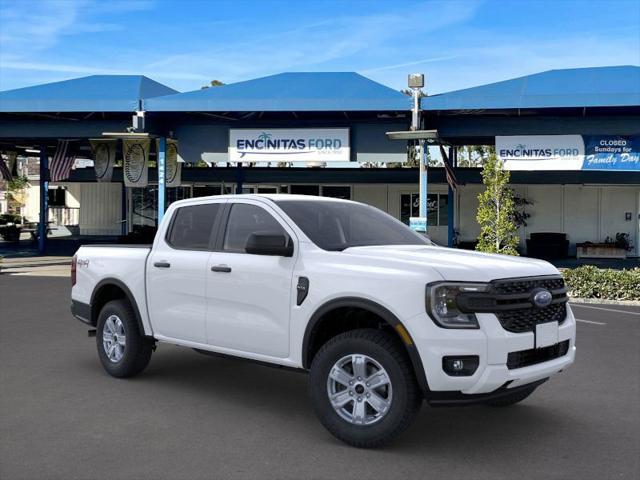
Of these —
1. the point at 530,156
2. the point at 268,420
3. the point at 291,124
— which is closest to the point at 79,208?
the point at 291,124

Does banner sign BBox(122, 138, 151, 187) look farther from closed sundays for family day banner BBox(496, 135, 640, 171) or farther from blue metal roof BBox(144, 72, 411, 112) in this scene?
closed sundays for family day banner BBox(496, 135, 640, 171)

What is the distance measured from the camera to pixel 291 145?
21.1 meters

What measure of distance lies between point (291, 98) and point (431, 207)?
1301 centimetres

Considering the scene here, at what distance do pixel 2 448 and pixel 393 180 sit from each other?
85.2 feet

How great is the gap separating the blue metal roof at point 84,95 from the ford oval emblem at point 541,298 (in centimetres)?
1802

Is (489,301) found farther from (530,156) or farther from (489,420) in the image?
(530,156)

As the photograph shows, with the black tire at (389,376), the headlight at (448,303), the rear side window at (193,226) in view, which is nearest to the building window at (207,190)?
the rear side window at (193,226)

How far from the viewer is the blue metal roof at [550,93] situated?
18.4m

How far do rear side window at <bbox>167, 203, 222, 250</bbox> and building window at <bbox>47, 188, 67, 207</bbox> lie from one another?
34490 millimetres

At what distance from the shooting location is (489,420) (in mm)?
5613

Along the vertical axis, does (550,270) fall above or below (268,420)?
above

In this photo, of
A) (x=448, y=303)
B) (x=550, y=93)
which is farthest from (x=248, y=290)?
(x=550, y=93)

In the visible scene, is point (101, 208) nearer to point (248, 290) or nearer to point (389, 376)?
point (248, 290)

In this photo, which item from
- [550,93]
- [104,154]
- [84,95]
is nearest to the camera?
[550,93]
